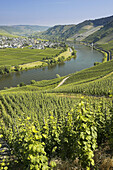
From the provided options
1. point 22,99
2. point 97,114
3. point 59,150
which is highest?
point 97,114

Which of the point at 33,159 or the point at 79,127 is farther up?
the point at 79,127

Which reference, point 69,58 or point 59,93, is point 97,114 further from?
point 69,58

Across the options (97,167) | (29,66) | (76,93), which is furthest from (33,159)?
(29,66)

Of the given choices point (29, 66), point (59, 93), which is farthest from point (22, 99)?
point (29, 66)

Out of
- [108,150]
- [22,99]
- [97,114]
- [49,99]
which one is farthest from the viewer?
[22,99]

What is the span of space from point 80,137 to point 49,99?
36282 mm

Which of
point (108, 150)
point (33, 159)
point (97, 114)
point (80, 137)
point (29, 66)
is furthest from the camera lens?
point (29, 66)

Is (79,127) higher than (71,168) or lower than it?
higher

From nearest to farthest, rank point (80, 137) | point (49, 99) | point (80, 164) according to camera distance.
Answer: point (80, 137) → point (80, 164) → point (49, 99)

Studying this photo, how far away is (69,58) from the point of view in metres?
177

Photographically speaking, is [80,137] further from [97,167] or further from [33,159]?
[33,159]

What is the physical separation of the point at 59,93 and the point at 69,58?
12957 centimetres

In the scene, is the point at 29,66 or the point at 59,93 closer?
the point at 59,93

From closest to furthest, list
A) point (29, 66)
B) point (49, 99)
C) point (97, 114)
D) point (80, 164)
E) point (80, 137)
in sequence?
point (80, 137) < point (80, 164) < point (97, 114) < point (49, 99) < point (29, 66)
